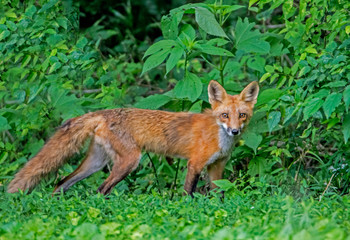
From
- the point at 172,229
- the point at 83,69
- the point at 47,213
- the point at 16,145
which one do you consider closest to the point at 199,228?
the point at 172,229

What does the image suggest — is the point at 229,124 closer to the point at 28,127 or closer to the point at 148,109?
the point at 148,109

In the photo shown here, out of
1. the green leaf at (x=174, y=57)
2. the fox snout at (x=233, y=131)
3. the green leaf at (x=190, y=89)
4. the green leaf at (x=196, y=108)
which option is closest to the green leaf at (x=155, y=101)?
the green leaf at (x=196, y=108)

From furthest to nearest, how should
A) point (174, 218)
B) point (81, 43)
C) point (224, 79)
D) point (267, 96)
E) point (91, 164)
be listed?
point (81, 43), point (224, 79), point (91, 164), point (267, 96), point (174, 218)

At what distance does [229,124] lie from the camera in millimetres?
6141

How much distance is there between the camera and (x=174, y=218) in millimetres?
4469

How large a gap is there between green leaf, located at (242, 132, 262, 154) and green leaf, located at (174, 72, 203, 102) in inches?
33.2

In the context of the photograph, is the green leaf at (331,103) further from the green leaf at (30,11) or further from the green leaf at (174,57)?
the green leaf at (30,11)

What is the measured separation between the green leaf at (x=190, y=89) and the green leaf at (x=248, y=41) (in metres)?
0.70

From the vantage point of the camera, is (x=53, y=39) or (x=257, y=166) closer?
(x=257, y=166)

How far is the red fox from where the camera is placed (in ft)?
20.5

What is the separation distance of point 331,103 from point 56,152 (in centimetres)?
313

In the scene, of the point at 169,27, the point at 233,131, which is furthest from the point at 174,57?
the point at 233,131

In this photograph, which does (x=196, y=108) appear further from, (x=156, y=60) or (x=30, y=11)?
(x=30, y=11)

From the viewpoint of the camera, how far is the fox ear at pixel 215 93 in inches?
248
